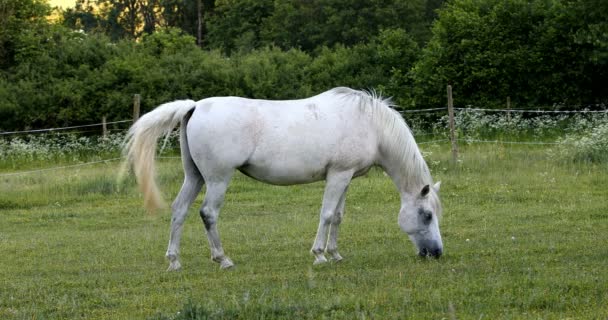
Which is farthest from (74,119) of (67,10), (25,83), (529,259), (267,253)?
(67,10)

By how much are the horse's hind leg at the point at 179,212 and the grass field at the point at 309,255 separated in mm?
185

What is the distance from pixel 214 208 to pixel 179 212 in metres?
0.36

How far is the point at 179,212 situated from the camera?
8656 mm

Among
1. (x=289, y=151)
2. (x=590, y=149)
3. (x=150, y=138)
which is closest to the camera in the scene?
(x=289, y=151)

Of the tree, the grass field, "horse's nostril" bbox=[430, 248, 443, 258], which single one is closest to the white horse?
"horse's nostril" bbox=[430, 248, 443, 258]

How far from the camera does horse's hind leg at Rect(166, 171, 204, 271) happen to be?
335 inches

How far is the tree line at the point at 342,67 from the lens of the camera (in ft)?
88.4

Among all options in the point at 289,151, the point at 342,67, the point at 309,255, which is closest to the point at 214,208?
the point at 289,151

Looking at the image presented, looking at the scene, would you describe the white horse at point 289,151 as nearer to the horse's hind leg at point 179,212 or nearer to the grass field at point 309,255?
the horse's hind leg at point 179,212

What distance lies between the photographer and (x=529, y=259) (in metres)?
8.03

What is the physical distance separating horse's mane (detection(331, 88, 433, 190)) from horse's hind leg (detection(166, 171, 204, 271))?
165 cm

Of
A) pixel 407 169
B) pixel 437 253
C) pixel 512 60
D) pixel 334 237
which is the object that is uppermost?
pixel 512 60

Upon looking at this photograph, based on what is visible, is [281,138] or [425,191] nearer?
[281,138]

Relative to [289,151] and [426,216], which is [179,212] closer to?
[289,151]
